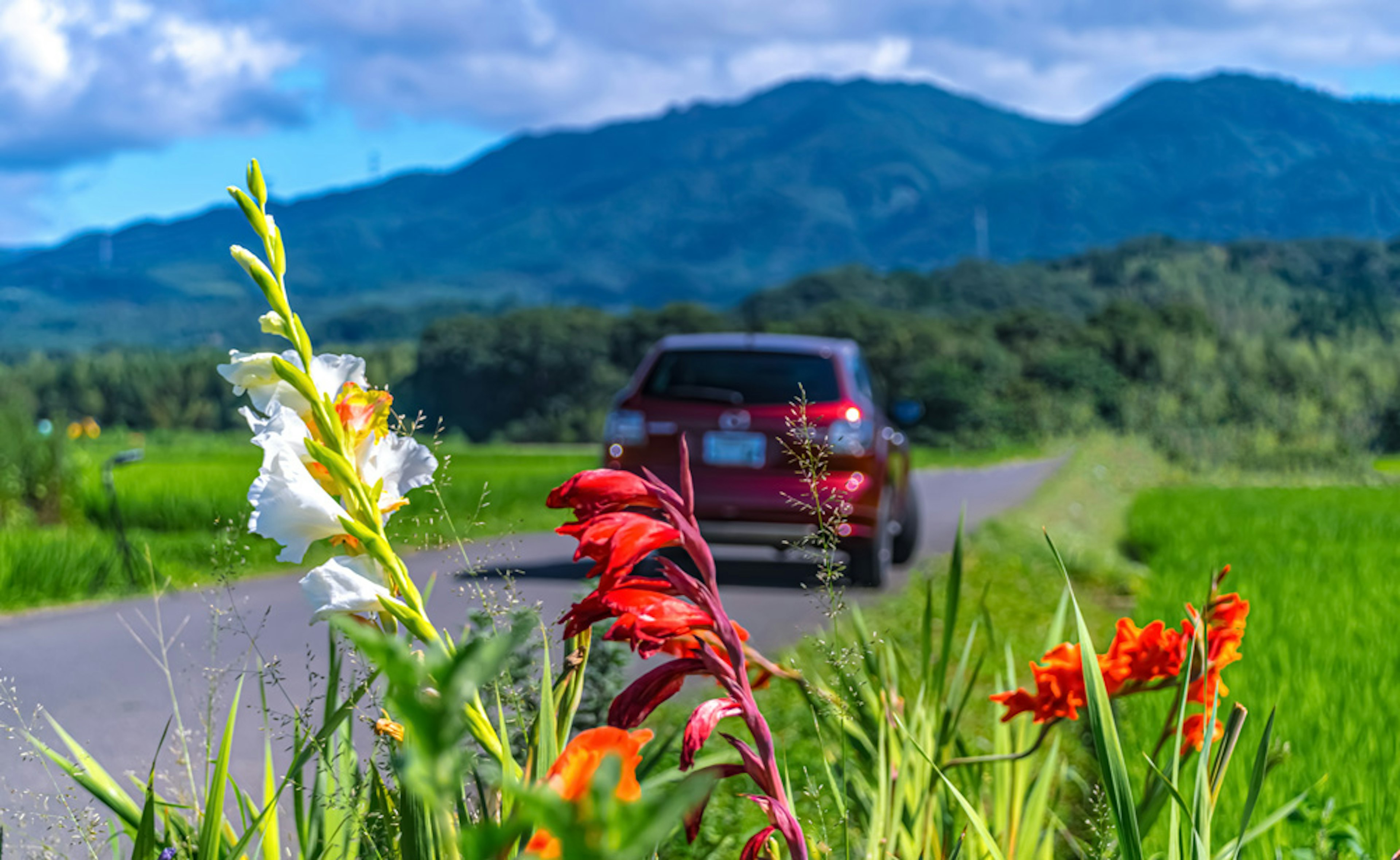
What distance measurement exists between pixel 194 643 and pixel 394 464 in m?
5.66

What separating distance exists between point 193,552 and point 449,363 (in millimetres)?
92049

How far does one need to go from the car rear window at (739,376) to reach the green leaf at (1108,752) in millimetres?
6629

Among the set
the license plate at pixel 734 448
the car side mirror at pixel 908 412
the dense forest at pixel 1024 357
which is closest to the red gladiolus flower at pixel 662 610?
the license plate at pixel 734 448

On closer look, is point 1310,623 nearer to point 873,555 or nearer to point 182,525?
point 873,555

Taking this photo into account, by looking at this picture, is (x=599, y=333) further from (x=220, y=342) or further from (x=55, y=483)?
(x=55, y=483)

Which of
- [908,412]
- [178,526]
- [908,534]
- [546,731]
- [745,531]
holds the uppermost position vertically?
[546,731]

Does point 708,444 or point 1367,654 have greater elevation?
point 708,444

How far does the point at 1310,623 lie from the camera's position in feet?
19.8

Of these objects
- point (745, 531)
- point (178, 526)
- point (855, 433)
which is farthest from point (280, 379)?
point (178, 526)

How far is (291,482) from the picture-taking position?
0.89 m

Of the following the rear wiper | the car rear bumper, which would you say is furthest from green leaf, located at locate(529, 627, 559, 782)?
the rear wiper

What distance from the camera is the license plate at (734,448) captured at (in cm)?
762

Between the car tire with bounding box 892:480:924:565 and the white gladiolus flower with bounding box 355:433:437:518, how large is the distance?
8.94m

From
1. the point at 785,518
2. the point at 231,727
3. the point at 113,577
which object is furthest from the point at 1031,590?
the point at 231,727
